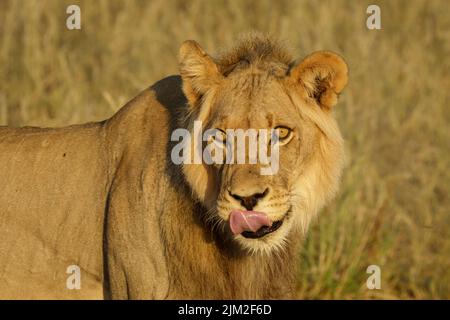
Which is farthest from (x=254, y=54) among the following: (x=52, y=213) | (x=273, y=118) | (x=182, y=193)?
Result: (x=52, y=213)

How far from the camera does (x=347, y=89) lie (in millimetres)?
10125

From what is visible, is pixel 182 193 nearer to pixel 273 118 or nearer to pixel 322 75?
pixel 273 118

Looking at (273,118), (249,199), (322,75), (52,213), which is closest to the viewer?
(249,199)

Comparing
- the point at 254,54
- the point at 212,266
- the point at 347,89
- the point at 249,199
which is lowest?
the point at 212,266

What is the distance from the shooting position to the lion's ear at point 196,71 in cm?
513

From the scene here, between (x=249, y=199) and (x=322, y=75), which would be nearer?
(x=249, y=199)

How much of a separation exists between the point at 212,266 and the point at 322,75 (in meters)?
1.15

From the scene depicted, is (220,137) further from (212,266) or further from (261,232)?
(212,266)

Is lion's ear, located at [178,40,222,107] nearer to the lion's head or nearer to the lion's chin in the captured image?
the lion's head

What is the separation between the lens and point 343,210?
8.41 m

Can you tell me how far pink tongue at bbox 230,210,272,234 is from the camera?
4.72m

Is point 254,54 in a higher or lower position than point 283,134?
higher

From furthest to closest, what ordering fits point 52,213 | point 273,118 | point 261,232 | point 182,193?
point 52,213 → point 182,193 → point 273,118 → point 261,232

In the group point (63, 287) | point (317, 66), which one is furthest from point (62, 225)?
point (317, 66)
